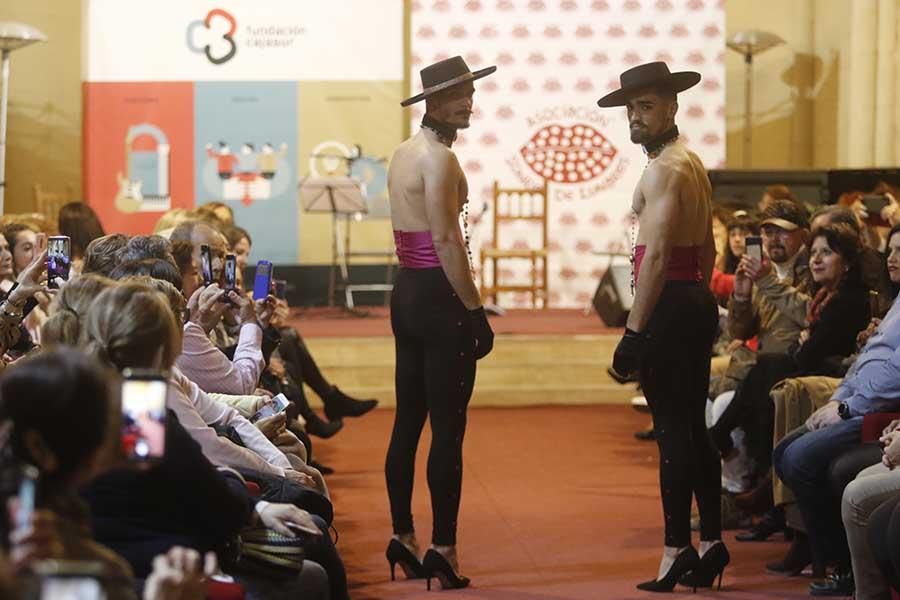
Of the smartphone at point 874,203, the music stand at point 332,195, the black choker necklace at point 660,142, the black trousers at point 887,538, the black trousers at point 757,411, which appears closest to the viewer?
the black trousers at point 887,538

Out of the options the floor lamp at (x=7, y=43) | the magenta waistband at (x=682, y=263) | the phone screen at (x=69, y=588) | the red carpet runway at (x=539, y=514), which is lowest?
the red carpet runway at (x=539, y=514)

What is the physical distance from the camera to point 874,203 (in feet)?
25.9

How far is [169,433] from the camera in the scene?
2672mm

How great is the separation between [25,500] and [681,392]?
3.06 m

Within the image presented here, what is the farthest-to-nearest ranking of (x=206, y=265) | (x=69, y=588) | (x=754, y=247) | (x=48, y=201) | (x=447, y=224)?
(x=48, y=201) → (x=754, y=247) → (x=206, y=265) → (x=447, y=224) → (x=69, y=588)

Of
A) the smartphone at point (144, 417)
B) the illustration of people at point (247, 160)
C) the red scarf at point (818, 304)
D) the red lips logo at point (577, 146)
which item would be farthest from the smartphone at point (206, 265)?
the red lips logo at point (577, 146)

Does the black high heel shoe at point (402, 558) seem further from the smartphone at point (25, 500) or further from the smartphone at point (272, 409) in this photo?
the smartphone at point (25, 500)

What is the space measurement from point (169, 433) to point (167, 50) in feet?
28.9

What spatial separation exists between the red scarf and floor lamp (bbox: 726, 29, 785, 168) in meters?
6.37

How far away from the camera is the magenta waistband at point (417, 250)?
15.1ft

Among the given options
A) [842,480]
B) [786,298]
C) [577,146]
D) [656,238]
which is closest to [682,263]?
[656,238]

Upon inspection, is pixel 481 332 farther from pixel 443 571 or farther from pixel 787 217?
pixel 787 217

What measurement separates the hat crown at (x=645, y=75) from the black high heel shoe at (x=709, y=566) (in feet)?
4.59

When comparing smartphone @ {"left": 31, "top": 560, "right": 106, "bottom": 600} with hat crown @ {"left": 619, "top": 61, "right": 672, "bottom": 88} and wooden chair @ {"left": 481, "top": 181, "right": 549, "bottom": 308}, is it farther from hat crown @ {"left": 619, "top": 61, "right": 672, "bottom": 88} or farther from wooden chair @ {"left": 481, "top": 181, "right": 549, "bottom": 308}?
wooden chair @ {"left": 481, "top": 181, "right": 549, "bottom": 308}
